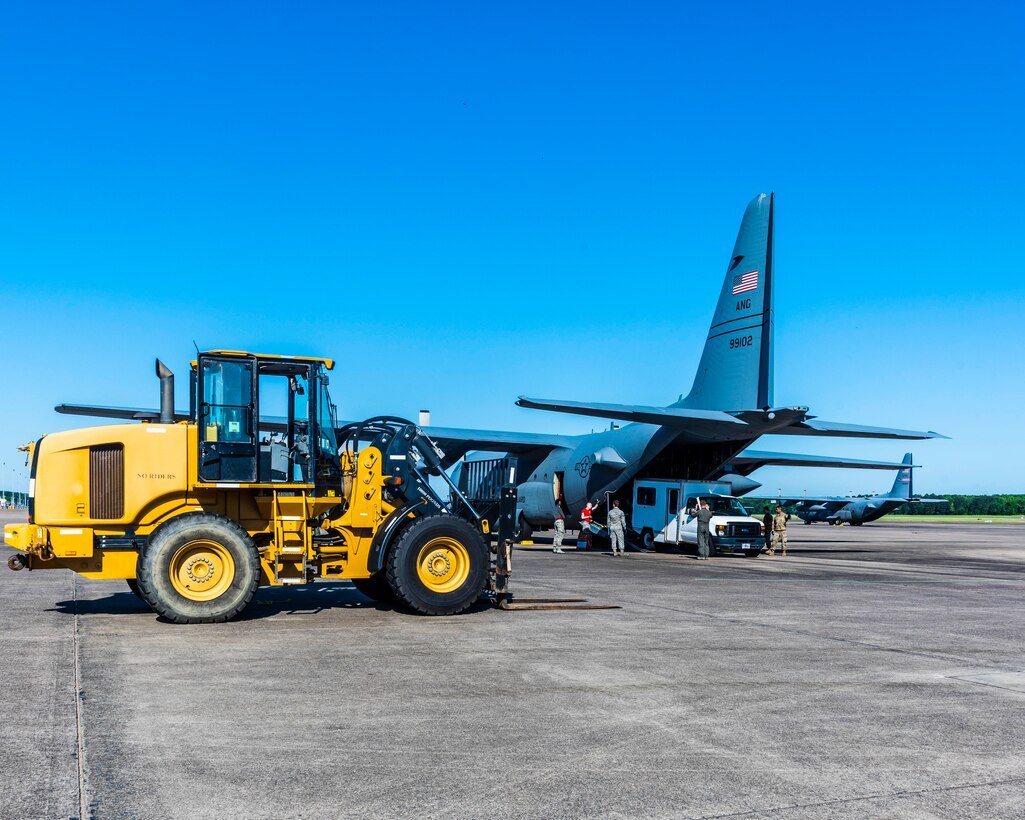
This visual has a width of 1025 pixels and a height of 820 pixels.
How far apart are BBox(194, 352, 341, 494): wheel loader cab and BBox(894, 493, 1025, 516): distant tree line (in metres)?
122

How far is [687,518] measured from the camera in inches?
1078

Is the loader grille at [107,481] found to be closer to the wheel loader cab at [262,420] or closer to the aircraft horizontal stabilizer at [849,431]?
the wheel loader cab at [262,420]

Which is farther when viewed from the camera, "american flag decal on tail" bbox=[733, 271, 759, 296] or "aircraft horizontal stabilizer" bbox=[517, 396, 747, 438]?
"american flag decal on tail" bbox=[733, 271, 759, 296]

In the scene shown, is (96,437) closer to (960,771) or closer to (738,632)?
(738,632)

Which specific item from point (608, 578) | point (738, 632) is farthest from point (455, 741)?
point (608, 578)

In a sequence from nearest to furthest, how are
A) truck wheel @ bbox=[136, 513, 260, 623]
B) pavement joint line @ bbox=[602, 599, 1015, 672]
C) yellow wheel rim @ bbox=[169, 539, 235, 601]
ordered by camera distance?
1. pavement joint line @ bbox=[602, 599, 1015, 672]
2. truck wheel @ bbox=[136, 513, 260, 623]
3. yellow wheel rim @ bbox=[169, 539, 235, 601]

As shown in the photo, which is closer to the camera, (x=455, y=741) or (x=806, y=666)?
(x=455, y=741)

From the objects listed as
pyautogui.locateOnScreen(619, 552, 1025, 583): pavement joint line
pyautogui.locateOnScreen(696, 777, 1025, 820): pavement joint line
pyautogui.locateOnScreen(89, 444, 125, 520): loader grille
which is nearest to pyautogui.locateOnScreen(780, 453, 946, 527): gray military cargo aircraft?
pyautogui.locateOnScreen(619, 552, 1025, 583): pavement joint line

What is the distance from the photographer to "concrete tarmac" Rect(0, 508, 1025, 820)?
4.52 m

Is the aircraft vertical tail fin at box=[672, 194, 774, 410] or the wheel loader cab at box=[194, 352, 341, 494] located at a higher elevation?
the aircraft vertical tail fin at box=[672, 194, 774, 410]

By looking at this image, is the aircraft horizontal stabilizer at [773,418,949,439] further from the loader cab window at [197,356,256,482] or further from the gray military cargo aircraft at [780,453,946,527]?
the gray military cargo aircraft at [780,453,946,527]

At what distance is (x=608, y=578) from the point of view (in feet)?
58.4

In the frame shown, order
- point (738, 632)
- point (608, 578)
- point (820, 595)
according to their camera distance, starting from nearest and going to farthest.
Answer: point (738, 632), point (820, 595), point (608, 578)

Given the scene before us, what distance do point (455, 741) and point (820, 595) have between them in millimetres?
10409
